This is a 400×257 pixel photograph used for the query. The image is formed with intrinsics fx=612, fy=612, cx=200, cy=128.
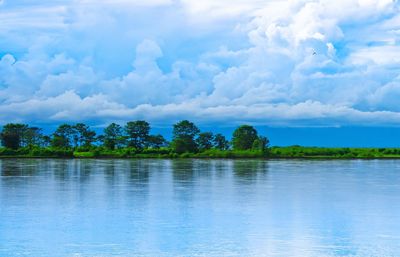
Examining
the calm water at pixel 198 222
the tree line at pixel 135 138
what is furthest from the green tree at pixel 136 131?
the calm water at pixel 198 222

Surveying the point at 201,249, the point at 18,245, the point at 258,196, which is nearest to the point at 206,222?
the point at 201,249

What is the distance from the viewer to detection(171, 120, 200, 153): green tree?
81.9m

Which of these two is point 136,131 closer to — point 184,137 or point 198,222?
point 184,137

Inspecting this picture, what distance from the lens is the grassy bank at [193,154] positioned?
8088cm

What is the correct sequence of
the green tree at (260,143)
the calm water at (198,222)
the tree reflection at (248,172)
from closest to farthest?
the calm water at (198,222) < the tree reflection at (248,172) < the green tree at (260,143)

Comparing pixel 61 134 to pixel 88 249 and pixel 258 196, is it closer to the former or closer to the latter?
pixel 258 196

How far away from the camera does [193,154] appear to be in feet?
271

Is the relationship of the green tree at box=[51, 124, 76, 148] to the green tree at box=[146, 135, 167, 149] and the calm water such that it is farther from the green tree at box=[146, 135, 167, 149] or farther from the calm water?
the calm water

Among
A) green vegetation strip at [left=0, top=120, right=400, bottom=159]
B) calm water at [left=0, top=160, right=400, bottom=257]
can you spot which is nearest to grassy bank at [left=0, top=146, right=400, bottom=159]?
green vegetation strip at [left=0, top=120, right=400, bottom=159]

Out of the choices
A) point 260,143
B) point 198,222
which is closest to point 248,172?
A: point 198,222

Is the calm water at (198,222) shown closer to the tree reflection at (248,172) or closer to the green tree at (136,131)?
the tree reflection at (248,172)

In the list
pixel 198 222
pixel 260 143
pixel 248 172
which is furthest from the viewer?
pixel 260 143

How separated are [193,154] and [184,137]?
2718mm

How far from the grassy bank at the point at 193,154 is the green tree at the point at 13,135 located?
166 centimetres
